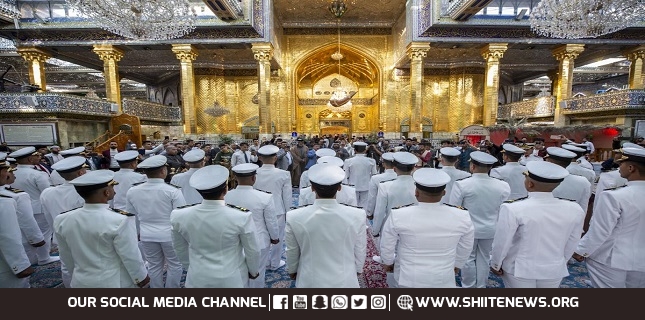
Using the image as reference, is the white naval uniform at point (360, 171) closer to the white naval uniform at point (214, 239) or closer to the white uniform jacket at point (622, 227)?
the white uniform jacket at point (622, 227)

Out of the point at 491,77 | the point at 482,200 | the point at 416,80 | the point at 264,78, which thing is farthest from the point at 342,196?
the point at 491,77

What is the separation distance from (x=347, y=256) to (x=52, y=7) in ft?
51.0

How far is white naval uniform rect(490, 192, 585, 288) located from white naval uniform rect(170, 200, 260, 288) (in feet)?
5.21

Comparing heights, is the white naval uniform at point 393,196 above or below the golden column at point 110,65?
below

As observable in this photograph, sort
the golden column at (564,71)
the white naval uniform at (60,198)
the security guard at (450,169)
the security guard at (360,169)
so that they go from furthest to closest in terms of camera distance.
A: the golden column at (564,71), the security guard at (360,169), the security guard at (450,169), the white naval uniform at (60,198)

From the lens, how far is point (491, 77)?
1235cm

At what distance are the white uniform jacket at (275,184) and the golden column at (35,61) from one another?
13506 millimetres

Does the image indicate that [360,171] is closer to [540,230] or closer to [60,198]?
[540,230]

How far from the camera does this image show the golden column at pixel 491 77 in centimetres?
1208

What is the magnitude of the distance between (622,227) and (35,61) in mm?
17309

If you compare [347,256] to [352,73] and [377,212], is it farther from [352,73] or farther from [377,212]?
[352,73]
